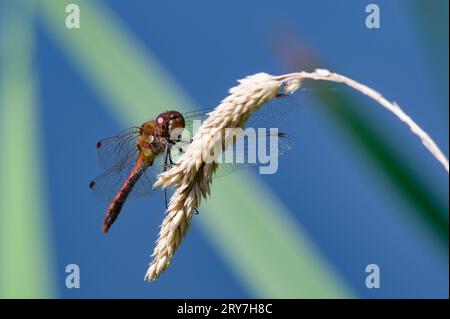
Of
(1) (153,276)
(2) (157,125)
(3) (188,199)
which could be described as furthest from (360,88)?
(2) (157,125)

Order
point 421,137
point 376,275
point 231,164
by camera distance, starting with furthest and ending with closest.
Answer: point 376,275 → point 231,164 → point 421,137

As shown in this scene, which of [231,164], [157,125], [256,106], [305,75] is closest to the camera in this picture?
[305,75]

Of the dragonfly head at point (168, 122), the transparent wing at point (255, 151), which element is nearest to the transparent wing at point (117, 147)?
the dragonfly head at point (168, 122)

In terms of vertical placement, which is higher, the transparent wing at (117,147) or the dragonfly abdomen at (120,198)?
the transparent wing at (117,147)

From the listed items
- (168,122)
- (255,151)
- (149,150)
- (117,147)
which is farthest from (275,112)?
(117,147)

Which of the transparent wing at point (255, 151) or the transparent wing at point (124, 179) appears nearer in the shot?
the transparent wing at point (255, 151)

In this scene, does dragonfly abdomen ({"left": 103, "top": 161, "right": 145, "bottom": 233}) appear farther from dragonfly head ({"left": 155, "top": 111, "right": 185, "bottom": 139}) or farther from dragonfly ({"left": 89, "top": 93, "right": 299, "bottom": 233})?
dragonfly head ({"left": 155, "top": 111, "right": 185, "bottom": 139})

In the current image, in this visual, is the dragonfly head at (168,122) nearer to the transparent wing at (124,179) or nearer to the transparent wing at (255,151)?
the transparent wing at (124,179)

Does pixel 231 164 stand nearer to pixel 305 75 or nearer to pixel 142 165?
pixel 142 165
